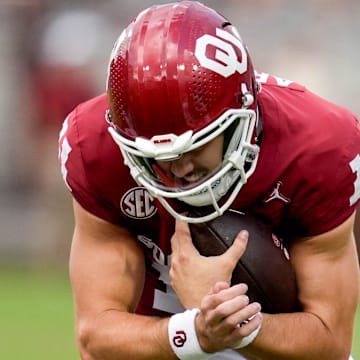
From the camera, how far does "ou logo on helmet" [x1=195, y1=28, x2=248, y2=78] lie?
3072 millimetres

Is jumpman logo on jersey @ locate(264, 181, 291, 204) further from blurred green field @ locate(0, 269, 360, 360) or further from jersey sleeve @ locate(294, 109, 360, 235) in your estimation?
blurred green field @ locate(0, 269, 360, 360)

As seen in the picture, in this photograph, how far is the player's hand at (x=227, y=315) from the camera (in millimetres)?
2979

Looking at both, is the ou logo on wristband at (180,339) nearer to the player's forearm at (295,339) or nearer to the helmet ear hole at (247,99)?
the player's forearm at (295,339)

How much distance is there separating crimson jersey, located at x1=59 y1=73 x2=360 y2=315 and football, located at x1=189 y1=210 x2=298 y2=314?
0.11 m

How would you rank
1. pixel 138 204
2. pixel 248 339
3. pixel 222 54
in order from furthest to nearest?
pixel 138 204 → pixel 248 339 → pixel 222 54

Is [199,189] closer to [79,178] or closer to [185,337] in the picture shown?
[185,337]

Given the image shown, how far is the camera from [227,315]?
299 centimetres

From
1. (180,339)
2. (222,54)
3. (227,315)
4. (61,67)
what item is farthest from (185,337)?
(61,67)

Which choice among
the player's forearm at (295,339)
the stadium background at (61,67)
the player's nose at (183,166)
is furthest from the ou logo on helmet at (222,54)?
the stadium background at (61,67)

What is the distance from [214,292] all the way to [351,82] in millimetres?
4735

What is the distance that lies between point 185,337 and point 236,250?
257 mm

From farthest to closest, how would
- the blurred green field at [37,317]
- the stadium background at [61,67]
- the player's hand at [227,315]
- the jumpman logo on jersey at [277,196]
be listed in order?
1. the stadium background at [61,67]
2. the blurred green field at [37,317]
3. the jumpman logo on jersey at [277,196]
4. the player's hand at [227,315]

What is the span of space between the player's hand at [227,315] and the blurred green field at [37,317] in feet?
8.04

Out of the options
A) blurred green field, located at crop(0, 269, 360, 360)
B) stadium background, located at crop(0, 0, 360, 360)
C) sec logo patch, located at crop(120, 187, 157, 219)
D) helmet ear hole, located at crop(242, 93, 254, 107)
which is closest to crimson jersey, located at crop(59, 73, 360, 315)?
sec logo patch, located at crop(120, 187, 157, 219)
